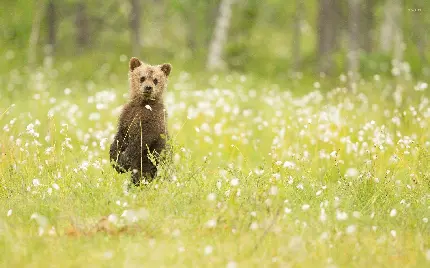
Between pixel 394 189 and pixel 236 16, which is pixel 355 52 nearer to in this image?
pixel 236 16

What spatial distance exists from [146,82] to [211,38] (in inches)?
887

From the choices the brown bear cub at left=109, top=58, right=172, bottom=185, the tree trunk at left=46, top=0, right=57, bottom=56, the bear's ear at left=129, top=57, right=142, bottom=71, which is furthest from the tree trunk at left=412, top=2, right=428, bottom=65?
the brown bear cub at left=109, top=58, right=172, bottom=185

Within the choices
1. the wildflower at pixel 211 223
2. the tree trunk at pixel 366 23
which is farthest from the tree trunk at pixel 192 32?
the wildflower at pixel 211 223

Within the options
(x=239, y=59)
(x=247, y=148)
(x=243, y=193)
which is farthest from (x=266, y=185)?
(x=239, y=59)

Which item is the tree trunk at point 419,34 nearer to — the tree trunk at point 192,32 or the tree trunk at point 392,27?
the tree trunk at point 392,27

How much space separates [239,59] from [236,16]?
1.82 m

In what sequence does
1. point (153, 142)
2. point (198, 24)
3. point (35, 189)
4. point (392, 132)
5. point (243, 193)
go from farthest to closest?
point (198, 24) → point (392, 132) → point (153, 142) → point (35, 189) → point (243, 193)

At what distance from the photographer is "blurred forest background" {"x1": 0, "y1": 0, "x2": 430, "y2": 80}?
23188mm

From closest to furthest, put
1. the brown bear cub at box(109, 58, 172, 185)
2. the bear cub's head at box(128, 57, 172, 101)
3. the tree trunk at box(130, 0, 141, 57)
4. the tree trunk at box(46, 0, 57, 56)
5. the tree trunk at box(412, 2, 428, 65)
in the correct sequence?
1. the brown bear cub at box(109, 58, 172, 185)
2. the bear cub's head at box(128, 57, 172, 101)
3. the tree trunk at box(130, 0, 141, 57)
4. the tree trunk at box(412, 2, 428, 65)
5. the tree trunk at box(46, 0, 57, 56)

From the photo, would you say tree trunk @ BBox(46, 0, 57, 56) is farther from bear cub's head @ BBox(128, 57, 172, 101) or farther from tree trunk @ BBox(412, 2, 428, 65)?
bear cub's head @ BBox(128, 57, 172, 101)

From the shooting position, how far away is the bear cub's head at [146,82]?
26.3 feet

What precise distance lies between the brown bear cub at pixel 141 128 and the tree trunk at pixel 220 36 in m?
15.2

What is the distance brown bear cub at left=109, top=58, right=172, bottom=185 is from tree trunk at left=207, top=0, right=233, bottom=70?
15.2m

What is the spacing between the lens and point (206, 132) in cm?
1171
